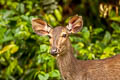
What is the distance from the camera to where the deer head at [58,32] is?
7027mm

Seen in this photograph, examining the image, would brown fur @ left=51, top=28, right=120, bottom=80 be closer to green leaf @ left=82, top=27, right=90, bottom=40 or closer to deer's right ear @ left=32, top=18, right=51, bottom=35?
deer's right ear @ left=32, top=18, right=51, bottom=35

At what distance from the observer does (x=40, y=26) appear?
782cm

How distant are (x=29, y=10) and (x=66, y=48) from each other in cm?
336

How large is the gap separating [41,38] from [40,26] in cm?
163

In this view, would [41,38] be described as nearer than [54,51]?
No

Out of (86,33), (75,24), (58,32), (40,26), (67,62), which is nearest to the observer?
(58,32)

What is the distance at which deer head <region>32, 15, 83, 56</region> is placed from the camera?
7027mm

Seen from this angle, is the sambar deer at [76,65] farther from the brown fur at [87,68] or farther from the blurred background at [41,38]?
the blurred background at [41,38]

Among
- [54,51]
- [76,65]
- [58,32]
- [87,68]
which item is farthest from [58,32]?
[87,68]

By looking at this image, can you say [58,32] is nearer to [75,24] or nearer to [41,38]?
[75,24]

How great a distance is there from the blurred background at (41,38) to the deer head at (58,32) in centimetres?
72

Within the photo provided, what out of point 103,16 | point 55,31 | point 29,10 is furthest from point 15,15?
point 55,31

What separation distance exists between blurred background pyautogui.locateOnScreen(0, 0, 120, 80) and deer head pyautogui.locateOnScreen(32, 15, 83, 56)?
0.72 metres

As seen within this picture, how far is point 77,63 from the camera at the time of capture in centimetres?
742
